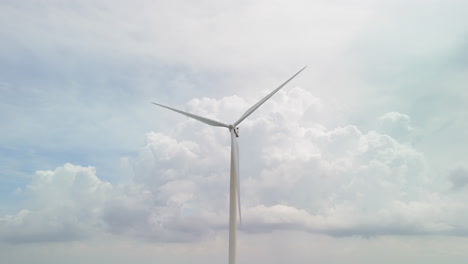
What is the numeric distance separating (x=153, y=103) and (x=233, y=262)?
81.9ft

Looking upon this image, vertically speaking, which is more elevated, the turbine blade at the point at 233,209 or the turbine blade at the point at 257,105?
the turbine blade at the point at 257,105

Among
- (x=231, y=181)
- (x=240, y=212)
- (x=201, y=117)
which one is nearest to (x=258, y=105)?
(x=201, y=117)

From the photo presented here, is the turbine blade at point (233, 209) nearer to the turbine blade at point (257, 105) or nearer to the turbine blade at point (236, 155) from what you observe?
the turbine blade at point (236, 155)

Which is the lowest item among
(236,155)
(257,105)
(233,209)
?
(233,209)

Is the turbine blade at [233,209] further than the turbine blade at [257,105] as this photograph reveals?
No

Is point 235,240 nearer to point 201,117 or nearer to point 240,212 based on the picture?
point 240,212

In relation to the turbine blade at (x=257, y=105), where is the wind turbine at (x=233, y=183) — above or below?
below

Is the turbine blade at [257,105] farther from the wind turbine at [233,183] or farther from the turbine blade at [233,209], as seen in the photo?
the turbine blade at [233,209]

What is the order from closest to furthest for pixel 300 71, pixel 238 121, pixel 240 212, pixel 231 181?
1. pixel 240 212
2. pixel 231 181
3. pixel 238 121
4. pixel 300 71

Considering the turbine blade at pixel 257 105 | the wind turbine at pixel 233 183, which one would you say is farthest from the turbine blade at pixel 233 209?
the turbine blade at pixel 257 105

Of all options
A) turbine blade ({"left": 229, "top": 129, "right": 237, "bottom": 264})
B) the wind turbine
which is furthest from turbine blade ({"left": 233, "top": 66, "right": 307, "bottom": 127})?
turbine blade ({"left": 229, "top": 129, "right": 237, "bottom": 264})

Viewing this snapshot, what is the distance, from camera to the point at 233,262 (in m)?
52.8

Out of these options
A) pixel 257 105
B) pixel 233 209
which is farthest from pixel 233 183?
pixel 257 105

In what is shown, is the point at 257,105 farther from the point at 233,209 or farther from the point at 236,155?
the point at 233,209
